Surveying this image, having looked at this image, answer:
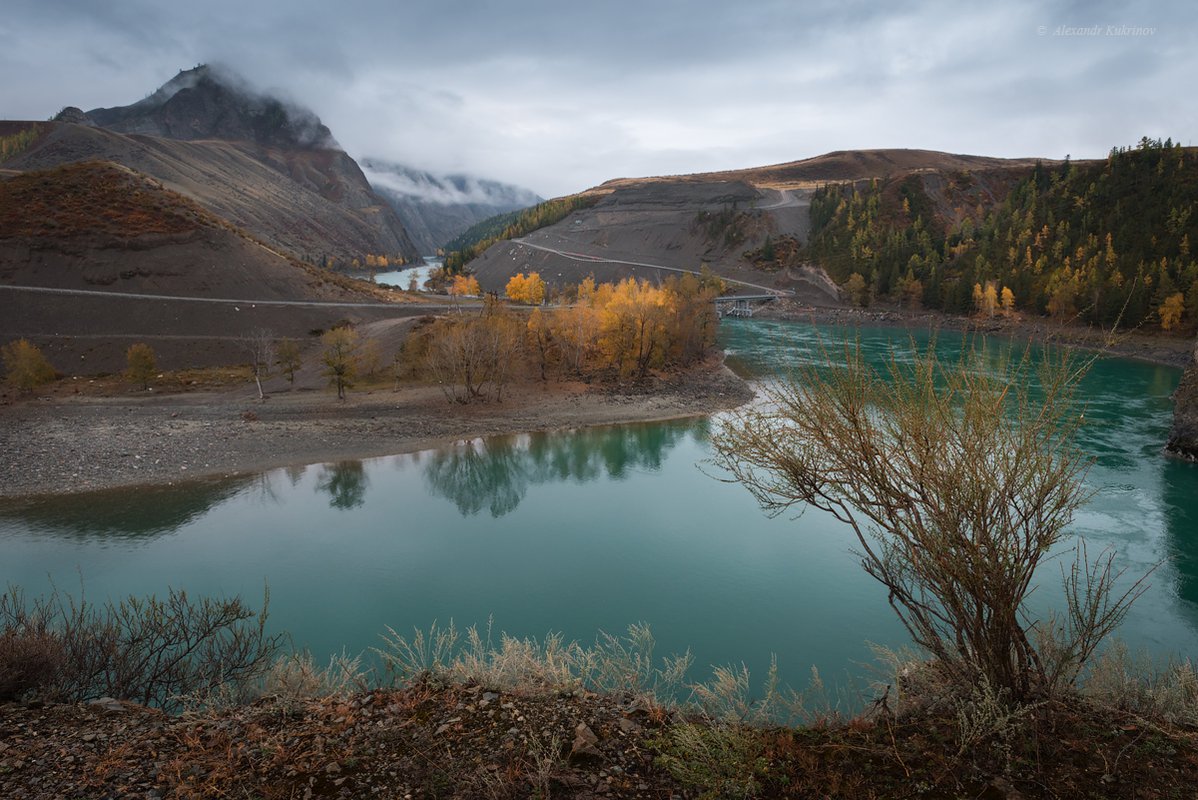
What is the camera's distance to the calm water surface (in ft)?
48.9

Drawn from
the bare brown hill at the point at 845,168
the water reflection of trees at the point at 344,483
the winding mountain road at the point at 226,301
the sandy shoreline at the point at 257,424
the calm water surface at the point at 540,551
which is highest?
the bare brown hill at the point at 845,168

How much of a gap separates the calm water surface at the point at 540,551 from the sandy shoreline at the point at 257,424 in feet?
5.29

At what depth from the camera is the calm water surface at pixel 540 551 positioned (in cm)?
1491

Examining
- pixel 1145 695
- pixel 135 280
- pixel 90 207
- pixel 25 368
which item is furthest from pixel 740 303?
pixel 1145 695

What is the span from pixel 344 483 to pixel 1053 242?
87.7 m

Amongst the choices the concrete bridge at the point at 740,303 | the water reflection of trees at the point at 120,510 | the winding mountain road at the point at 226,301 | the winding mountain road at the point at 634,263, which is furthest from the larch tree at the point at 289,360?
the winding mountain road at the point at 634,263

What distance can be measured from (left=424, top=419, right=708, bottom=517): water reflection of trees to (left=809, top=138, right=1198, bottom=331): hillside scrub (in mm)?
41206

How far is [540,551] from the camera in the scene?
19.4m

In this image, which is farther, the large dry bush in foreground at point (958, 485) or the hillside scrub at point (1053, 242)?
the hillside scrub at point (1053, 242)

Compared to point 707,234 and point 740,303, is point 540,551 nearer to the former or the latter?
point 740,303

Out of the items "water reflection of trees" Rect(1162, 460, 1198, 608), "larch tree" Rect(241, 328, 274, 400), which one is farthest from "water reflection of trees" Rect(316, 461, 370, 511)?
"water reflection of trees" Rect(1162, 460, 1198, 608)

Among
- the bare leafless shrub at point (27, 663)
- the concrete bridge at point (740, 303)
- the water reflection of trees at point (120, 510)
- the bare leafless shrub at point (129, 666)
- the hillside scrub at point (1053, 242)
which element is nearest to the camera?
the bare leafless shrub at point (27, 663)

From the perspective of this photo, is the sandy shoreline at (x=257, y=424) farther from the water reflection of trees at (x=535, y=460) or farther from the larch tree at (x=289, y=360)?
the larch tree at (x=289, y=360)

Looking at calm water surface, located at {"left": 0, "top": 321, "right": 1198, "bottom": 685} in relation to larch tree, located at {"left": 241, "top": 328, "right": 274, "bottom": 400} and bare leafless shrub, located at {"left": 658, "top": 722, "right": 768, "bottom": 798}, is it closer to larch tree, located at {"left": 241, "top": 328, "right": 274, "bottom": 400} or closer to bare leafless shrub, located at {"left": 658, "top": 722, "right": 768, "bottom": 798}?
bare leafless shrub, located at {"left": 658, "top": 722, "right": 768, "bottom": 798}
